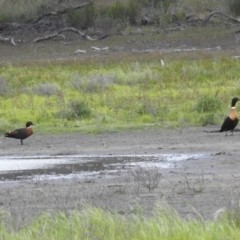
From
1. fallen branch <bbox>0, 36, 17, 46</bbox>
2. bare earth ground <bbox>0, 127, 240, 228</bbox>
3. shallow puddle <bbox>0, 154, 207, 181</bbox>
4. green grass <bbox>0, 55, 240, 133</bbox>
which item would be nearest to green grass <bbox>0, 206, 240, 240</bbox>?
bare earth ground <bbox>0, 127, 240, 228</bbox>

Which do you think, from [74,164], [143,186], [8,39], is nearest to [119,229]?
[143,186]

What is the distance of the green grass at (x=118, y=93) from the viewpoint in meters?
19.7

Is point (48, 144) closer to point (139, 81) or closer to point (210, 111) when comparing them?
point (210, 111)

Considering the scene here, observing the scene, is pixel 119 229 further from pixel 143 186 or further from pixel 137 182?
pixel 137 182

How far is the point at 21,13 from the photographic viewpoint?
58.4 m

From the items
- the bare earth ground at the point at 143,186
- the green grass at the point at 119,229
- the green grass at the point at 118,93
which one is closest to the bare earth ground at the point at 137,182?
the bare earth ground at the point at 143,186

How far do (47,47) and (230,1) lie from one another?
533 inches

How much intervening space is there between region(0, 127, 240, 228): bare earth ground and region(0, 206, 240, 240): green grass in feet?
1.13

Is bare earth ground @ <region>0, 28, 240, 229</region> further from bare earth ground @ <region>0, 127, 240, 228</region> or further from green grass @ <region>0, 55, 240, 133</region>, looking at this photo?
green grass @ <region>0, 55, 240, 133</region>

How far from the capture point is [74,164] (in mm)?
14055

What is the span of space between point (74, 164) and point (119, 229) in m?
6.65

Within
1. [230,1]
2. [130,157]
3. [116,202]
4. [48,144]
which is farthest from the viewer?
[230,1]

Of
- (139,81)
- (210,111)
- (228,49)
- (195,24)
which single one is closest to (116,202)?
(210,111)

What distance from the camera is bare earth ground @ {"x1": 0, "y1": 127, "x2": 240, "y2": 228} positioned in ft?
30.5
